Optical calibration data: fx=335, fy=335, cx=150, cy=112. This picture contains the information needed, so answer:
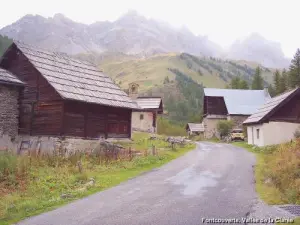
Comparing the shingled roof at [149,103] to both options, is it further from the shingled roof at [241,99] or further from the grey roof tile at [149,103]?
Result: the shingled roof at [241,99]

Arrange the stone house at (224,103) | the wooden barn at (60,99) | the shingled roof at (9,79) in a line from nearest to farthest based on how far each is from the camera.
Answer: the shingled roof at (9,79), the wooden barn at (60,99), the stone house at (224,103)

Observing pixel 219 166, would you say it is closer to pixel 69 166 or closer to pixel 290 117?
pixel 69 166

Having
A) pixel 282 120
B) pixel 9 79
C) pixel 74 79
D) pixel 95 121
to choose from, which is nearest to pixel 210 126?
pixel 282 120

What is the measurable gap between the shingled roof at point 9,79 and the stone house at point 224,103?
3705cm

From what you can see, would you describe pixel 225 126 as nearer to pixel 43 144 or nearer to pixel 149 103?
→ pixel 149 103

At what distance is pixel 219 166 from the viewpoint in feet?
64.8

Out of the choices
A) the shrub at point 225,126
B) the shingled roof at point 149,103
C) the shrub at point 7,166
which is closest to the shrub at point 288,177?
the shrub at point 7,166

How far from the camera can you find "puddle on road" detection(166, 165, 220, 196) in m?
12.9

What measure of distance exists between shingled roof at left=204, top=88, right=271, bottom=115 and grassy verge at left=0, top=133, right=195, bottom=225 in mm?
38026

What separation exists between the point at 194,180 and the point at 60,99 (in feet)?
43.2

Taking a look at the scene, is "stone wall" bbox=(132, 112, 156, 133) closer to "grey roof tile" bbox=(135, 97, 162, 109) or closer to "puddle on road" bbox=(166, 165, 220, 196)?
"grey roof tile" bbox=(135, 97, 162, 109)

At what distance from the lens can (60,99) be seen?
24344mm

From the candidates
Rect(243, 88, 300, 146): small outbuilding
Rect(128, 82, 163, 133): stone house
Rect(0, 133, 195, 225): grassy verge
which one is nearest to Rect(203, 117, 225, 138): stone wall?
Rect(128, 82, 163, 133): stone house

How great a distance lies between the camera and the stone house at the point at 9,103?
2406 cm
